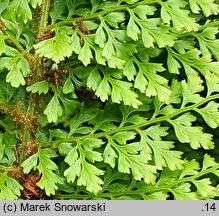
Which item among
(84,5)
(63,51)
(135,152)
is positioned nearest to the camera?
(63,51)

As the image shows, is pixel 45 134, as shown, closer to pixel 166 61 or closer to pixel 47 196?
pixel 47 196

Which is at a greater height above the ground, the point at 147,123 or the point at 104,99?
the point at 104,99

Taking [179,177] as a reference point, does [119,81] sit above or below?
above

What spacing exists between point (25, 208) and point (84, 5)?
2.31 ft

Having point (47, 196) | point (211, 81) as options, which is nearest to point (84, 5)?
point (211, 81)

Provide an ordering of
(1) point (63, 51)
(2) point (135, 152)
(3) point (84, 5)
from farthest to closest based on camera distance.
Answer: (3) point (84, 5) < (2) point (135, 152) < (1) point (63, 51)

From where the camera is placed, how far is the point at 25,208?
154 cm

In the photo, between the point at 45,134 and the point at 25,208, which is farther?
the point at 45,134

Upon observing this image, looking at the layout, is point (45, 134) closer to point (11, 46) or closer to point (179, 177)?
point (11, 46)

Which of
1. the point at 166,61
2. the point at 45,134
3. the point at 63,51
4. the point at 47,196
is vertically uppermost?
the point at 63,51

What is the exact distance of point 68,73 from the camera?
63.7 inches

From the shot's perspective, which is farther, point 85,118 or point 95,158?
point 85,118

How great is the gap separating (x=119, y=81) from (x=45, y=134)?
32 centimetres

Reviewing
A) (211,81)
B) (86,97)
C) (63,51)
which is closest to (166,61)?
(211,81)
